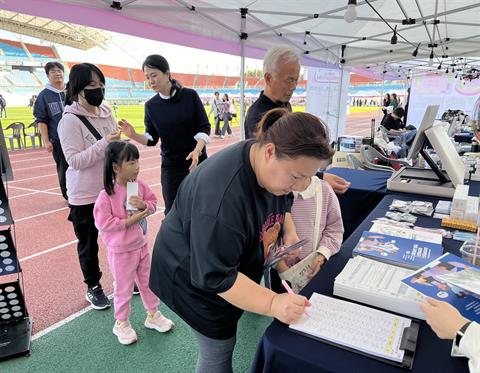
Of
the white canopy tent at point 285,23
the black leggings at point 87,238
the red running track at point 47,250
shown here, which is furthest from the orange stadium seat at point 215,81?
the black leggings at point 87,238

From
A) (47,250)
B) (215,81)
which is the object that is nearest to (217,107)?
(215,81)

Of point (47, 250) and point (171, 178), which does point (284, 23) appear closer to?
point (171, 178)

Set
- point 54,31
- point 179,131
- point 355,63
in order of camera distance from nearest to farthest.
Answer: point 179,131 → point 355,63 → point 54,31

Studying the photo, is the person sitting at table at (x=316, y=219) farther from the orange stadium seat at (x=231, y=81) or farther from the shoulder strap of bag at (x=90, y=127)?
the orange stadium seat at (x=231, y=81)

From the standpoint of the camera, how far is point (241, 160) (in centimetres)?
80

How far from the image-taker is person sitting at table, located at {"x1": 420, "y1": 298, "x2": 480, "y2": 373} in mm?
673

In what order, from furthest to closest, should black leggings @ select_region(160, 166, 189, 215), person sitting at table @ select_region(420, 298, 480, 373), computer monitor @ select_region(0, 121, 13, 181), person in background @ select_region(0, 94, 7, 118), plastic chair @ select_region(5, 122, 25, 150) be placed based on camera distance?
1. plastic chair @ select_region(5, 122, 25, 150)
2. person in background @ select_region(0, 94, 7, 118)
3. black leggings @ select_region(160, 166, 189, 215)
4. computer monitor @ select_region(0, 121, 13, 181)
5. person sitting at table @ select_region(420, 298, 480, 373)

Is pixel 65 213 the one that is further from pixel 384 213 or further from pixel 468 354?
pixel 468 354

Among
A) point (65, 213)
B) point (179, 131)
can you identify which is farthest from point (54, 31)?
point (179, 131)

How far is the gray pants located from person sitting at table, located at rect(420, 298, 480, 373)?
23.2 inches

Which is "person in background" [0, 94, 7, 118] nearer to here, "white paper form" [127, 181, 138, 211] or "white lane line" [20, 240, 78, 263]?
"white lane line" [20, 240, 78, 263]

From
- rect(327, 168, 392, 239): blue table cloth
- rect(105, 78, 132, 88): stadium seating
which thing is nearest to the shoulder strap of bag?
rect(327, 168, 392, 239): blue table cloth

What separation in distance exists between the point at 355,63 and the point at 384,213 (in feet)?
20.8

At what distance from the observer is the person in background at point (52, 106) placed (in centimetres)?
323
